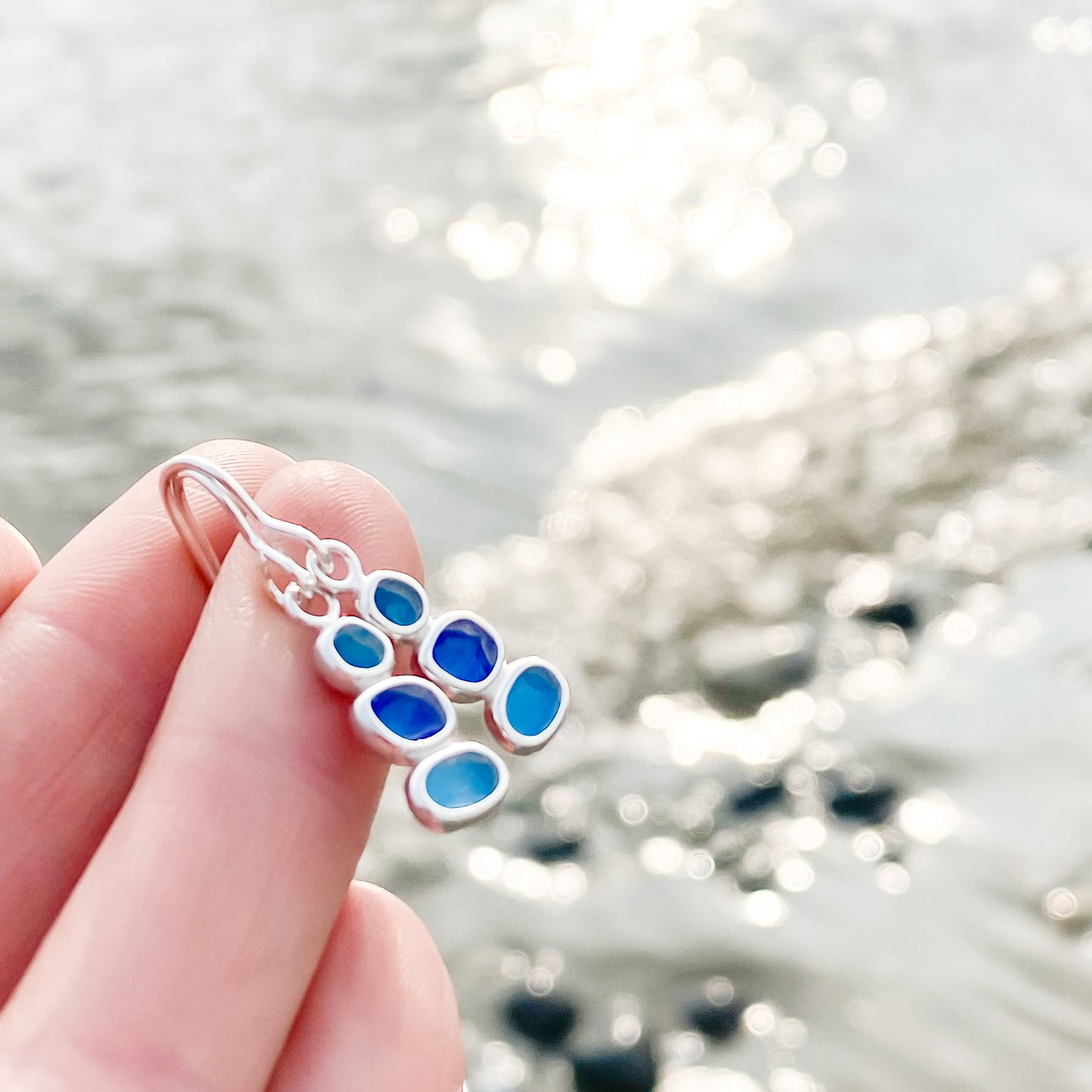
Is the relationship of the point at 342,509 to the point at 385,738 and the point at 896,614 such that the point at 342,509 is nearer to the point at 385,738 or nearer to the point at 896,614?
the point at 385,738

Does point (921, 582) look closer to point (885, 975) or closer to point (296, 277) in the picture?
point (885, 975)

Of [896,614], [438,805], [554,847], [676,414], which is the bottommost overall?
[438,805]

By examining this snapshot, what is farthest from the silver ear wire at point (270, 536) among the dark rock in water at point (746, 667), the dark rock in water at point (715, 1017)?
the dark rock in water at point (746, 667)

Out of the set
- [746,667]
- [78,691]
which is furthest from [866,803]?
[78,691]

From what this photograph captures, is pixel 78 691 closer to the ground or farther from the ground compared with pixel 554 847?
closer to the ground

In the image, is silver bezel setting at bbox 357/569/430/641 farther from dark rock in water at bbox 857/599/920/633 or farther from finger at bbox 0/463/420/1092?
dark rock in water at bbox 857/599/920/633

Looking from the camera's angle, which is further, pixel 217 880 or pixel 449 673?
pixel 449 673

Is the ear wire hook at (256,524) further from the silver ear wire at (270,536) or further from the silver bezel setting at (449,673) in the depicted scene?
the silver bezel setting at (449,673)

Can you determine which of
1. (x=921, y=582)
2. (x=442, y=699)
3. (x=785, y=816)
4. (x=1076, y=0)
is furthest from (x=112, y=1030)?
(x=1076, y=0)
